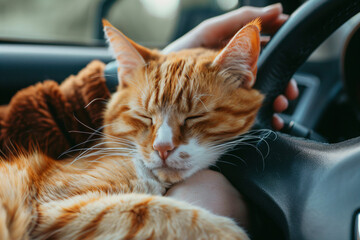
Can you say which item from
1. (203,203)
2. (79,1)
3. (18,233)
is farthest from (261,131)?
(79,1)

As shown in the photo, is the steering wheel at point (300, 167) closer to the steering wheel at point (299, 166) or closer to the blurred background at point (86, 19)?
the steering wheel at point (299, 166)

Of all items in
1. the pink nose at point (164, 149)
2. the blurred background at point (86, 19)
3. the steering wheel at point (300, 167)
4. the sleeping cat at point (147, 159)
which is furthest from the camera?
the blurred background at point (86, 19)

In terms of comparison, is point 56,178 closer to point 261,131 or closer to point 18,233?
point 18,233

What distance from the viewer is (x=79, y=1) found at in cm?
156

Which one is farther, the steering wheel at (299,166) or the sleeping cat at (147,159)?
the sleeping cat at (147,159)

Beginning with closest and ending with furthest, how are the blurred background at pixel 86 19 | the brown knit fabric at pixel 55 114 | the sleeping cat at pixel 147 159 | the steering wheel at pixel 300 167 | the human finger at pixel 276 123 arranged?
1. the steering wheel at pixel 300 167
2. the sleeping cat at pixel 147 159
3. the human finger at pixel 276 123
4. the brown knit fabric at pixel 55 114
5. the blurred background at pixel 86 19

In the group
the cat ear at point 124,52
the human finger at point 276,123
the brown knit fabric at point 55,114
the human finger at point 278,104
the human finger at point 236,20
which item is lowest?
the brown knit fabric at point 55,114

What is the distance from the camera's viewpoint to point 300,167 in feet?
1.92

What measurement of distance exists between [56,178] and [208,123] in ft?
1.41

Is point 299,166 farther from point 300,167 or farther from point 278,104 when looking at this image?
point 278,104

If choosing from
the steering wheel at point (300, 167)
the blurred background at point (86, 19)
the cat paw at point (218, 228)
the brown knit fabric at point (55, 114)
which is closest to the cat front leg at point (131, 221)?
the cat paw at point (218, 228)

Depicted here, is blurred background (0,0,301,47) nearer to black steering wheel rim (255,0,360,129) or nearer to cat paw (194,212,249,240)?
black steering wheel rim (255,0,360,129)

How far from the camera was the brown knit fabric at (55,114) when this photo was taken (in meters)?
0.97

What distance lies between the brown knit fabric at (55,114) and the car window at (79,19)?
401 millimetres
